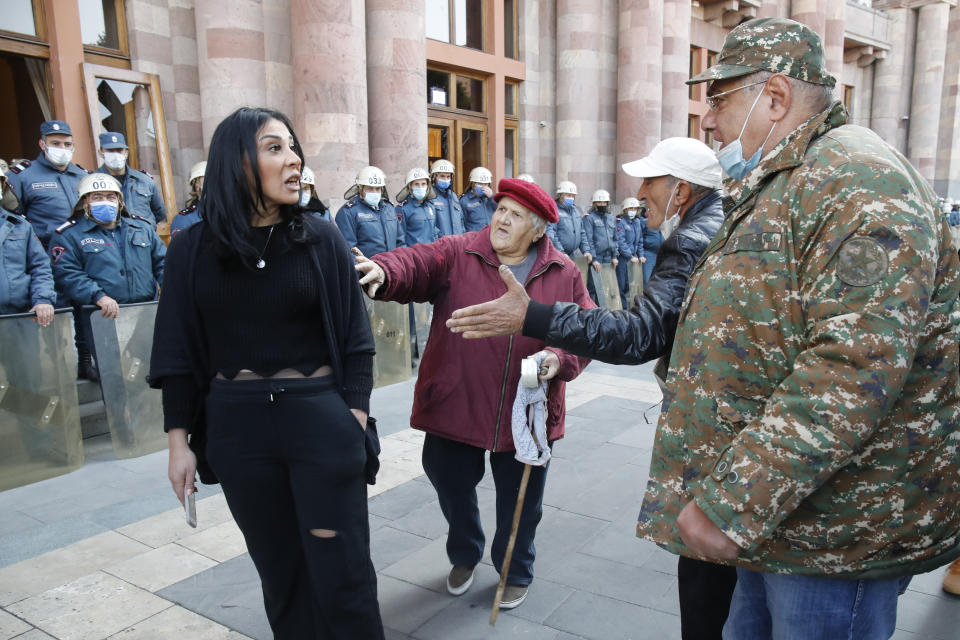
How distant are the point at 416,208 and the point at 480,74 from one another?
523 cm

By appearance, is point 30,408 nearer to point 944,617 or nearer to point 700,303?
point 700,303

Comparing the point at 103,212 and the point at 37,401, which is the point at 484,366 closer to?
the point at 37,401

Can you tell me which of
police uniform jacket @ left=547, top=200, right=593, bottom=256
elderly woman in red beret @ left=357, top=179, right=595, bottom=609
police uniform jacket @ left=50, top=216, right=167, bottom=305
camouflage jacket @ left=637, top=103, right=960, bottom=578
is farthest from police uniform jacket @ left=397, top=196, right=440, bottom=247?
camouflage jacket @ left=637, top=103, right=960, bottom=578

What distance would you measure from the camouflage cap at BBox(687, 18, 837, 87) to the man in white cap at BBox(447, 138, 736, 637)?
734 millimetres

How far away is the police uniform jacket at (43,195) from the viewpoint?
641cm

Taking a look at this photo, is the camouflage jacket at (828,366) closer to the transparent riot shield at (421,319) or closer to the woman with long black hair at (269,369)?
the woman with long black hair at (269,369)

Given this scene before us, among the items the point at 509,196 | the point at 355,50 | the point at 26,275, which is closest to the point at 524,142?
the point at 355,50

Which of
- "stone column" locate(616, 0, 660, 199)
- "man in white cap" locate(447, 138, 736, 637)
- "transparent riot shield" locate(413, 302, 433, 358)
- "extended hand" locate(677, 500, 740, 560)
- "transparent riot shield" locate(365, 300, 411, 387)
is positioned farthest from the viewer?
"stone column" locate(616, 0, 660, 199)

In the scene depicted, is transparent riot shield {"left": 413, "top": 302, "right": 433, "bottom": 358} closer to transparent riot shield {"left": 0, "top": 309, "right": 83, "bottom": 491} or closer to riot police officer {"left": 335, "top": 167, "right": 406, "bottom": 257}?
riot police officer {"left": 335, "top": 167, "right": 406, "bottom": 257}

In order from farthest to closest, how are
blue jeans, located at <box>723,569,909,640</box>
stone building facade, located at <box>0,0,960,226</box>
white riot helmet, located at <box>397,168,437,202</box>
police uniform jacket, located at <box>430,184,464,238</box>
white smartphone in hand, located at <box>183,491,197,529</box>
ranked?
1. police uniform jacket, located at <box>430,184,464,238</box>
2. white riot helmet, located at <box>397,168,437,202</box>
3. stone building facade, located at <box>0,0,960,226</box>
4. white smartphone in hand, located at <box>183,491,197,529</box>
5. blue jeans, located at <box>723,569,909,640</box>

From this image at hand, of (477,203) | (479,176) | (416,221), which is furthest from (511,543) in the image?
(479,176)

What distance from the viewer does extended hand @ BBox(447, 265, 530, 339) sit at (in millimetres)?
2127

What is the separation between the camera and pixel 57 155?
21.4 feet

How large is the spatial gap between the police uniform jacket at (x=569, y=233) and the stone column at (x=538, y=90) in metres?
2.57
